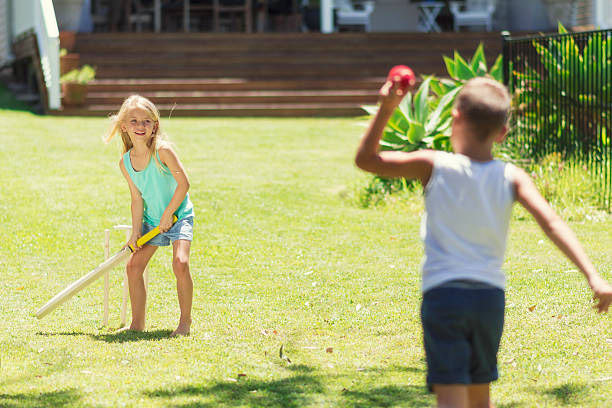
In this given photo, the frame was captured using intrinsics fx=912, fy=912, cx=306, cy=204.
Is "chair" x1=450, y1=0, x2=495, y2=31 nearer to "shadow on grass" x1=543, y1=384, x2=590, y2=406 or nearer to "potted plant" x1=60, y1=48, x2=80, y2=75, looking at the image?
"potted plant" x1=60, y1=48, x2=80, y2=75

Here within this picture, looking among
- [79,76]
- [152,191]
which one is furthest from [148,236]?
[79,76]

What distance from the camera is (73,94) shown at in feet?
50.3

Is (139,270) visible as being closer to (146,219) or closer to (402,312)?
(146,219)

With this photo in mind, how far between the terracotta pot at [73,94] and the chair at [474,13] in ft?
32.9

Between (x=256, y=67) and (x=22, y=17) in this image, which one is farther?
(x=22, y=17)

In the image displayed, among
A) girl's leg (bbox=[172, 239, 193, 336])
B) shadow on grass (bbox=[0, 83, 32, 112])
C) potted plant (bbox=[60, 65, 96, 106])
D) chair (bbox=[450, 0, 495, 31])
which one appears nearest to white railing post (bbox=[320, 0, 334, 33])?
chair (bbox=[450, 0, 495, 31])

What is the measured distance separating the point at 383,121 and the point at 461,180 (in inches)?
12.1

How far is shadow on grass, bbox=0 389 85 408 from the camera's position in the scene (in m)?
4.00

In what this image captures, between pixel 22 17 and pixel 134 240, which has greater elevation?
pixel 22 17

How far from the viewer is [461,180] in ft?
9.41

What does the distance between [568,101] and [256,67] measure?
313 inches

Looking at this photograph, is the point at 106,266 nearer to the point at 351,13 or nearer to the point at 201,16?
the point at 351,13

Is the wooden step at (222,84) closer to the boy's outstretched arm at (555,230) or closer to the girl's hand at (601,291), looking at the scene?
the boy's outstretched arm at (555,230)

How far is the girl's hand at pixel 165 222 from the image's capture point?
196 inches
